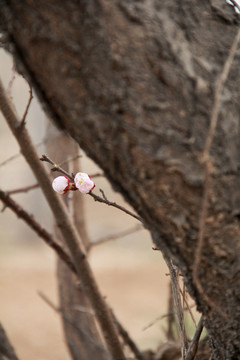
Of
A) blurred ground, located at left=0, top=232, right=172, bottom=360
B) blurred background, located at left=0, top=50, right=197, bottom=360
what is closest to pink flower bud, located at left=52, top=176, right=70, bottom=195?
blurred background, located at left=0, top=50, right=197, bottom=360

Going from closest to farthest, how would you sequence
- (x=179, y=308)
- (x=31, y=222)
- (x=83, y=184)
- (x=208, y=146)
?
(x=208, y=146) → (x=179, y=308) → (x=83, y=184) → (x=31, y=222)

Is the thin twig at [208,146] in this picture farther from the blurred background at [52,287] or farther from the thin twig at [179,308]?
the blurred background at [52,287]

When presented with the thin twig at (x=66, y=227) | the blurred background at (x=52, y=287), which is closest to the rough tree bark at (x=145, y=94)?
the thin twig at (x=66, y=227)

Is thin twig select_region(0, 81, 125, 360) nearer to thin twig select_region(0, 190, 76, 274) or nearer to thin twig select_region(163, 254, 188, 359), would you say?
thin twig select_region(0, 190, 76, 274)

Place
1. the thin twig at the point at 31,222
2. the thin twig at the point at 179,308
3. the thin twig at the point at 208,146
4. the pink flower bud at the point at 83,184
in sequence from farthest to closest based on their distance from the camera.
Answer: the thin twig at the point at 31,222, the pink flower bud at the point at 83,184, the thin twig at the point at 179,308, the thin twig at the point at 208,146

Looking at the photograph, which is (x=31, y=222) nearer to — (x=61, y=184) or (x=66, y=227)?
(x=66, y=227)

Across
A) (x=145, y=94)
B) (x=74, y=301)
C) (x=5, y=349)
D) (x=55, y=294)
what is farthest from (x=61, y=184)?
(x=55, y=294)
